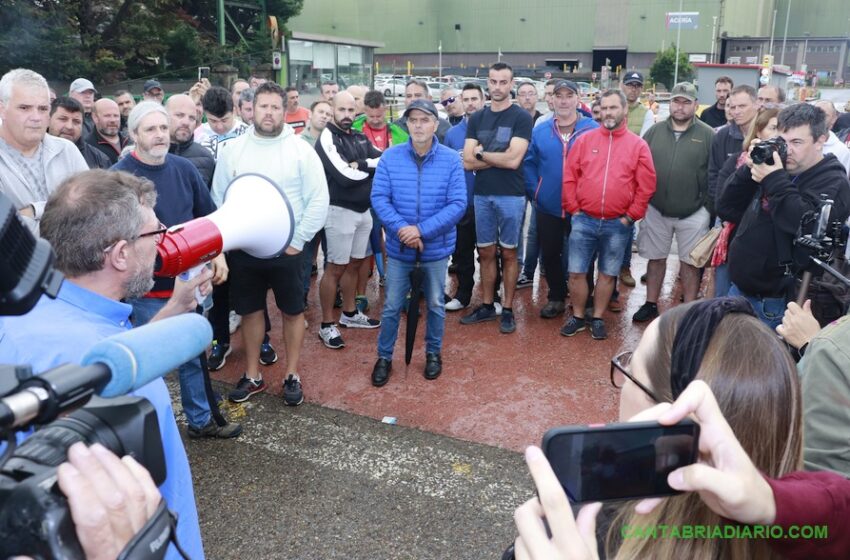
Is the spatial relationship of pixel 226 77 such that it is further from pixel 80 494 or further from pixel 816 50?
pixel 816 50

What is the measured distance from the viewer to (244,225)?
136 inches

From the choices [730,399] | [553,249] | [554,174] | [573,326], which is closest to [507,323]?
[573,326]

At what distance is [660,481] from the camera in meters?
1.14

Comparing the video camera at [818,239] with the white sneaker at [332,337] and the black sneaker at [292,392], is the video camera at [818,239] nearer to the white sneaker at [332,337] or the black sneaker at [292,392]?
the black sneaker at [292,392]

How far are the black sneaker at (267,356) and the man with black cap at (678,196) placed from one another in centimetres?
331

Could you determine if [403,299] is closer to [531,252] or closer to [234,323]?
[234,323]

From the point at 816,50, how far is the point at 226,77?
233 feet

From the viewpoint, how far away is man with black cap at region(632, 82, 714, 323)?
5918 mm

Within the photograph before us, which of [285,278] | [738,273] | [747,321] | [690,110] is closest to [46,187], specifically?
[285,278]

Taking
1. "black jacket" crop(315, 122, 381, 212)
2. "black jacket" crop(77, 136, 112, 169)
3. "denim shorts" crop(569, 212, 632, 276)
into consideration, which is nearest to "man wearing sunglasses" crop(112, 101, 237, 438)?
"black jacket" crop(77, 136, 112, 169)

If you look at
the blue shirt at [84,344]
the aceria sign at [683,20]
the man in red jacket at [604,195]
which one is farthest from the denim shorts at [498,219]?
the aceria sign at [683,20]

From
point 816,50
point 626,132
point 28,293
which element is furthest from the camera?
point 816,50

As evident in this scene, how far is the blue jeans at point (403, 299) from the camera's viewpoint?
5125 millimetres

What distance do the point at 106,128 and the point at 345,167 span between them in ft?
8.27
